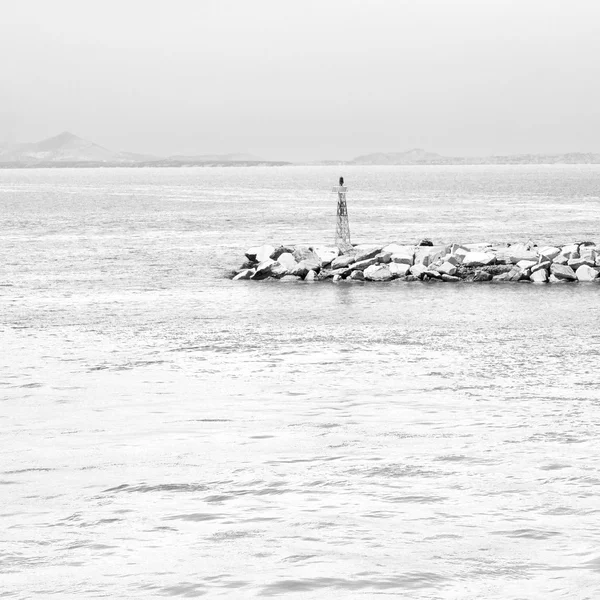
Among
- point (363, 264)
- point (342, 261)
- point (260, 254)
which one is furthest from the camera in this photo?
point (260, 254)

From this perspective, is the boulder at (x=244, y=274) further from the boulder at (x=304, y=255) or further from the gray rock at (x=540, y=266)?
the gray rock at (x=540, y=266)

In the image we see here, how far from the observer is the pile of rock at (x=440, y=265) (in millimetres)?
33875

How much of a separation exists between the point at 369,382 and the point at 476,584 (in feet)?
29.2

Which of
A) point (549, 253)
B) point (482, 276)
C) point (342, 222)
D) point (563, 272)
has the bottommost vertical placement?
point (482, 276)

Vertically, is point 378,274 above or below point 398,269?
below

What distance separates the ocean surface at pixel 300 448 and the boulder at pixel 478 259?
5467mm

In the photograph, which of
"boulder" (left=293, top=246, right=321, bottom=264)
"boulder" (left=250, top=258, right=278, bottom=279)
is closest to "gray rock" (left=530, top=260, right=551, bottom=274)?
"boulder" (left=293, top=246, right=321, bottom=264)

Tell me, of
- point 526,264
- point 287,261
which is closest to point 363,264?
point 287,261

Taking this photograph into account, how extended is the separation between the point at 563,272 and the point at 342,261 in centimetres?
794

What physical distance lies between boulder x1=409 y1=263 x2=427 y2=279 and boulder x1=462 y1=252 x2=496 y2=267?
1531 millimetres

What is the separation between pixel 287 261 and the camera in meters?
36.7

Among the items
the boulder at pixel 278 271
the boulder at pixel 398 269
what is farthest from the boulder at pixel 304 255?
the boulder at pixel 398 269

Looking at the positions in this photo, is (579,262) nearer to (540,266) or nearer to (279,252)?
(540,266)

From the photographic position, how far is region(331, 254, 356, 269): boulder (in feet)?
119
